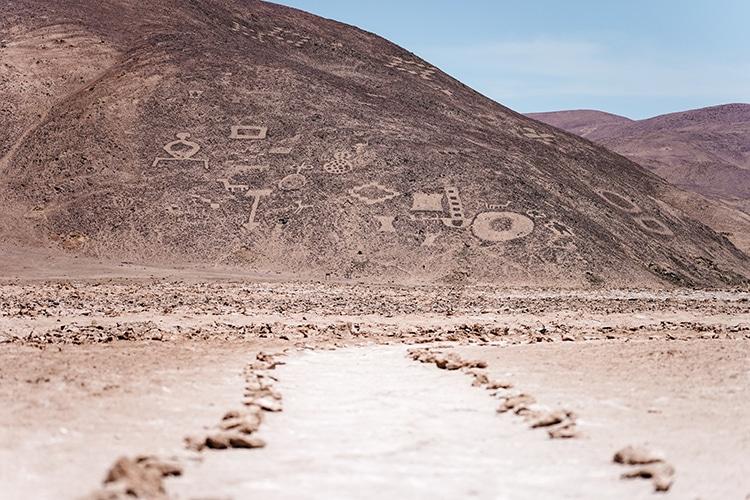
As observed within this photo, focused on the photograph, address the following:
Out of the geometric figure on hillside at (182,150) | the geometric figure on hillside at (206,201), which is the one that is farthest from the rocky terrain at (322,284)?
the geometric figure on hillside at (206,201)

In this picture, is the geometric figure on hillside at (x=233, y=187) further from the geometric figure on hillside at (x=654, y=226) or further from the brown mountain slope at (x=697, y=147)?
the brown mountain slope at (x=697, y=147)

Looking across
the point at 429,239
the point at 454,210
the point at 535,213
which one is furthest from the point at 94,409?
the point at 535,213

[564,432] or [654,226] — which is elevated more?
[654,226]

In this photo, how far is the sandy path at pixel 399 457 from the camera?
5.66 metres

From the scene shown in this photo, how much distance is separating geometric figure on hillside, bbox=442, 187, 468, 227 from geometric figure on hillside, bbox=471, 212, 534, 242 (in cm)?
61

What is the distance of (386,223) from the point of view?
38.3 m

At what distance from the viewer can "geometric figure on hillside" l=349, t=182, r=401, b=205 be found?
130 ft

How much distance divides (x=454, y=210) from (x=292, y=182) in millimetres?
7517

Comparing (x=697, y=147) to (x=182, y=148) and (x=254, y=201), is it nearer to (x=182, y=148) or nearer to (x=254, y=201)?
(x=182, y=148)

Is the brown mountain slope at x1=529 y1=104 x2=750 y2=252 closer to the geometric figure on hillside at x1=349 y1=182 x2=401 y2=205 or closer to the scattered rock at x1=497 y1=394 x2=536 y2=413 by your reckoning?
the geometric figure on hillside at x1=349 y1=182 x2=401 y2=205

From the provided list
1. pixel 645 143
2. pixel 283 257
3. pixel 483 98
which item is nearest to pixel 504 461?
pixel 283 257

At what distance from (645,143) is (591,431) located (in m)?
155

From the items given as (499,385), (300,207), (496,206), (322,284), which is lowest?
(322,284)

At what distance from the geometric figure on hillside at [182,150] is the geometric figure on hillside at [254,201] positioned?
3.02 m
